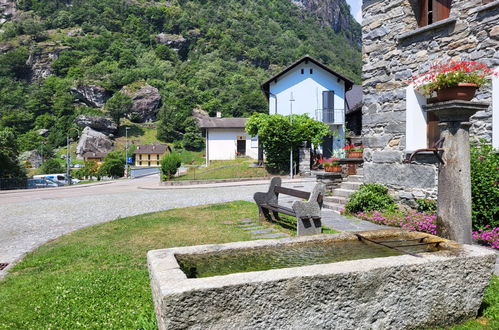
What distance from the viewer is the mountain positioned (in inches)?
2982

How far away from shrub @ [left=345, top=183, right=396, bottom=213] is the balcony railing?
72.3 feet

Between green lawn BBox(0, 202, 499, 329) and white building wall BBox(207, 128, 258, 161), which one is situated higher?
white building wall BBox(207, 128, 258, 161)

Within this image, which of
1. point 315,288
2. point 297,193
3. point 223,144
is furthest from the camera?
point 223,144

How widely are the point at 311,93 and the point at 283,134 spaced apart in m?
6.78

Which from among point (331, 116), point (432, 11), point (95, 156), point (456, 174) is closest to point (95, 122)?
point (95, 156)

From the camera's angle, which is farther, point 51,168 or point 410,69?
point 51,168

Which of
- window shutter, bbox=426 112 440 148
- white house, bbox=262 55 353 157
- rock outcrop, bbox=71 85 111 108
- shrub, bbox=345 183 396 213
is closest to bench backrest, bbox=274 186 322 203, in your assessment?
shrub, bbox=345 183 396 213

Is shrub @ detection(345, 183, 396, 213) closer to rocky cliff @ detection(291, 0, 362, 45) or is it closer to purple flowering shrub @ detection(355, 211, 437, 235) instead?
purple flowering shrub @ detection(355, 211, 437, 235)

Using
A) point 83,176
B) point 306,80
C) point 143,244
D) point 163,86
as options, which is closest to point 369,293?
point 143,244

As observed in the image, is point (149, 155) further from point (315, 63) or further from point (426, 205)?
point (426, 205)

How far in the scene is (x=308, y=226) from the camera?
592cm

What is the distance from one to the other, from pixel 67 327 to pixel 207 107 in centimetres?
7548

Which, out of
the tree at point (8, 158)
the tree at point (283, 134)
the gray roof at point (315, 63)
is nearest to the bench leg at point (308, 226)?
the tree at point (283, 134)

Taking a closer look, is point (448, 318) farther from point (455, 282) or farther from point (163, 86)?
point (163, 86)
